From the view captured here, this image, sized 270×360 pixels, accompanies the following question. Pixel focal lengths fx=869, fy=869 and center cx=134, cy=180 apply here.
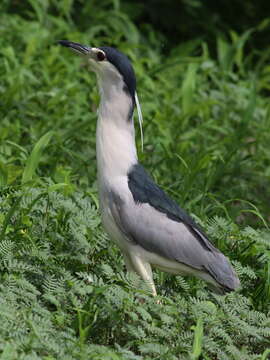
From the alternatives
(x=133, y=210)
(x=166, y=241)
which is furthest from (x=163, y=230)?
(x=133, y=210)

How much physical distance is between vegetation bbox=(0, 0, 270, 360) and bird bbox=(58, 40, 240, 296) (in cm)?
17

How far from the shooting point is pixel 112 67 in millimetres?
4871

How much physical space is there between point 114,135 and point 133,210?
0.45 meters

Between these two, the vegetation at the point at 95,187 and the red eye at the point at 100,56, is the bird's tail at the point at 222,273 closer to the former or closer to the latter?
the vegetation at the point at 95,187

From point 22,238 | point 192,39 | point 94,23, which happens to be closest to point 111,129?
point 22,238

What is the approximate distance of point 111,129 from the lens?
4863 millimetres

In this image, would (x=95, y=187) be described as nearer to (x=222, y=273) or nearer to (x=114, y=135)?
(x=114, y=135)

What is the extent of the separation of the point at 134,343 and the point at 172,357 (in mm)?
278

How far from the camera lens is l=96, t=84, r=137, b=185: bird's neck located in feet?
15.7

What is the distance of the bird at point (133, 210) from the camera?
15.5 feet

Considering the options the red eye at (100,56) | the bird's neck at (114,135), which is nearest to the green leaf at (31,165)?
the bird's neck at (114,135)

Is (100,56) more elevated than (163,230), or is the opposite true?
(100,56)

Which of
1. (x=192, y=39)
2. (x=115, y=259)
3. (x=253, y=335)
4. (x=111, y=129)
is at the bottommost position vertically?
(x=192, y=39)

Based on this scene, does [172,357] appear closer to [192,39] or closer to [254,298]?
[254,298]
